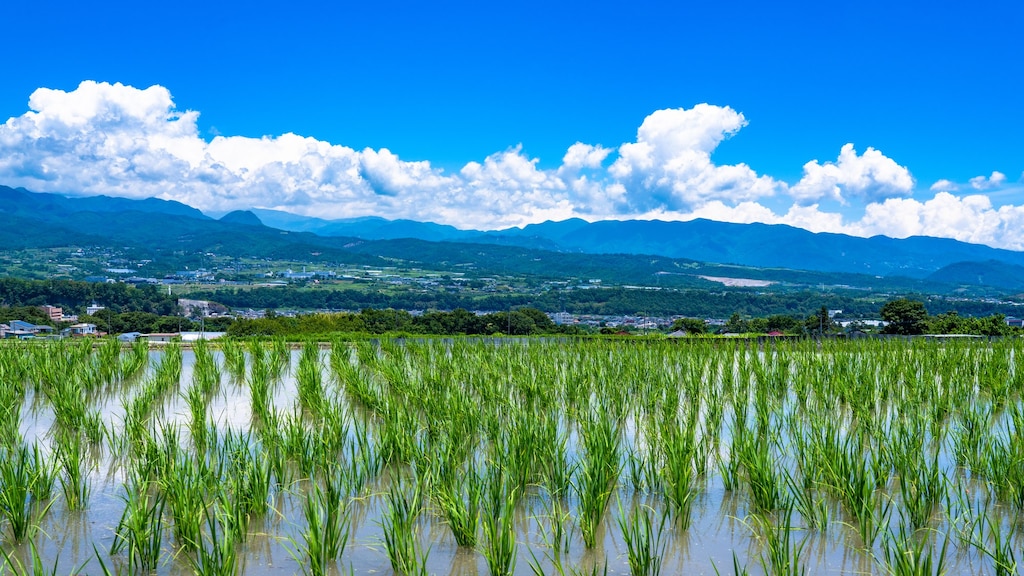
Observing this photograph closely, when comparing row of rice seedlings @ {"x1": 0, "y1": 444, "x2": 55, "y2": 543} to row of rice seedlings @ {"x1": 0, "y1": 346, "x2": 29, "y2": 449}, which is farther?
row of rice seedlings @ {"x1": 0, "y1": 346, "x2": 29, "y2": 449}

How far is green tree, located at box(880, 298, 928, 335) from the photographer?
28438 mm

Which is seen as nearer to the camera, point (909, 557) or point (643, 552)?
point (909, 557)

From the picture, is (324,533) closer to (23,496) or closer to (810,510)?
(23,496)

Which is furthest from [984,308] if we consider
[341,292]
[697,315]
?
[341,292]

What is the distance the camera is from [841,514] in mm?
5062

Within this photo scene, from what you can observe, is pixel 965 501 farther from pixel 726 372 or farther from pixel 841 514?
pixel 726 372

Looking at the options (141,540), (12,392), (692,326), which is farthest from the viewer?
(692,326)

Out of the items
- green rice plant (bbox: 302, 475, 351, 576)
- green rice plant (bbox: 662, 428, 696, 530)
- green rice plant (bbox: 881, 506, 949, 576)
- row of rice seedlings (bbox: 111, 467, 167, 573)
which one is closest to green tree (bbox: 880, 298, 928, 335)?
green rice plant (bbox: 662, 428, 696, 530)

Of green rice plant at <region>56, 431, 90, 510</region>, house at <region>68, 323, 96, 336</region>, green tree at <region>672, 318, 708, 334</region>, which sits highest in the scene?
green rice plant at <region>56, 431, 90, 510</region>

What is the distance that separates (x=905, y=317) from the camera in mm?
30234

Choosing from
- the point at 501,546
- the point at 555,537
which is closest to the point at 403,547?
the point at 501,546

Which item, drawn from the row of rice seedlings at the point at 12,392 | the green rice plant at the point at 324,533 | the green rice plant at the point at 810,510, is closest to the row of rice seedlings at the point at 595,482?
the green rice plant at the point at 810,510

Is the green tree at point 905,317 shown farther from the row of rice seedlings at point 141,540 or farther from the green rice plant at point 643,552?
the row of rice seedlings at point 141,540

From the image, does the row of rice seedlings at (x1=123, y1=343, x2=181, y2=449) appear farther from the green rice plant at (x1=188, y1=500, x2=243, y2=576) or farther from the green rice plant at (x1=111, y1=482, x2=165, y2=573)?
the green rice plant at (x1=188, y1=500, x2=243, y2=576)
